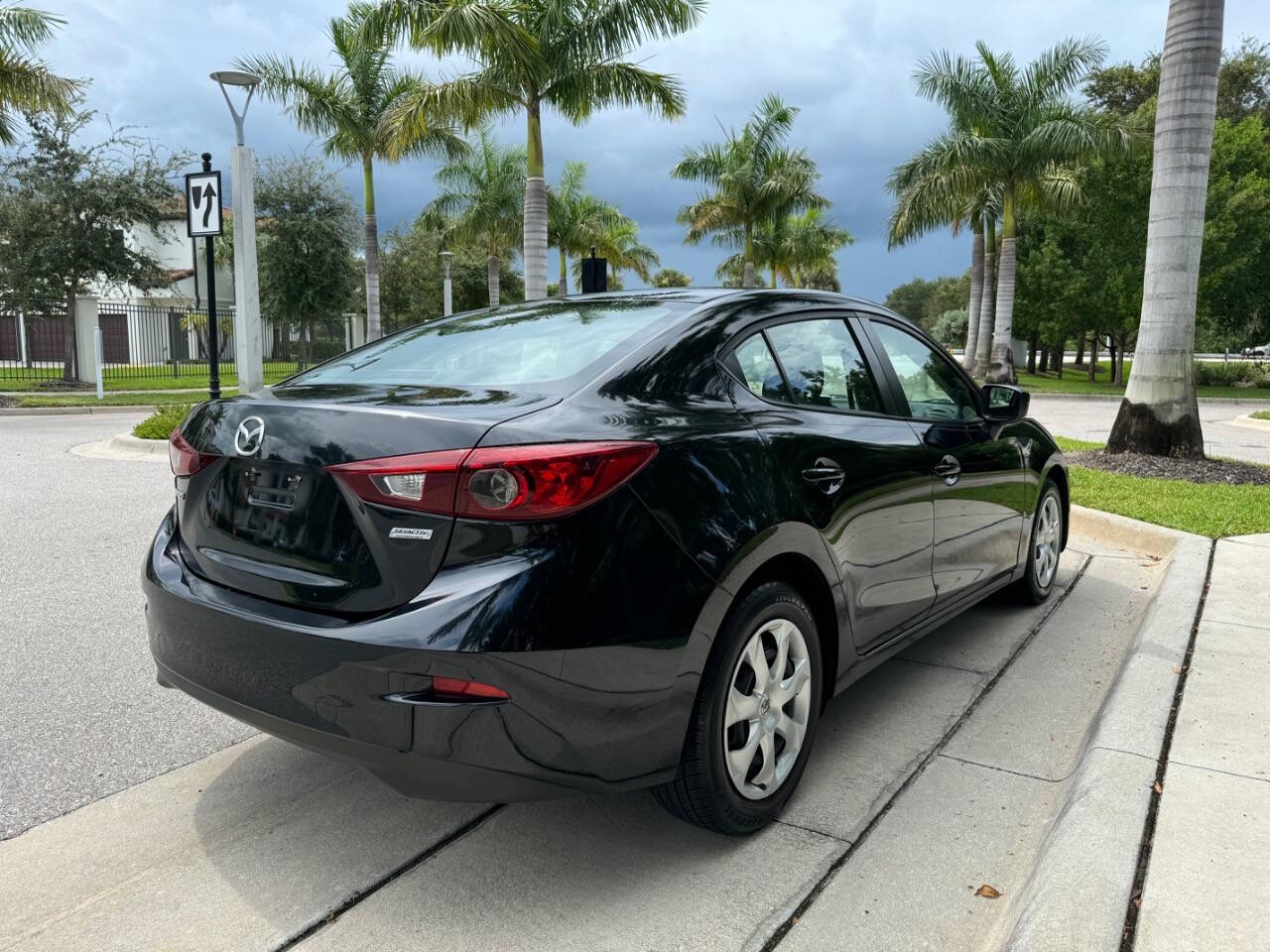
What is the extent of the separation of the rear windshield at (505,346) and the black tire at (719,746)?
0.85 m

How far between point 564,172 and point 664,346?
36.0 metres

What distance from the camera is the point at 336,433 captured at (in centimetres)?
243

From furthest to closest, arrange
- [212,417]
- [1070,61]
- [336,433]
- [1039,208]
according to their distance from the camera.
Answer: [1039,208] < [1070,61] < [212,417] < [336,433]

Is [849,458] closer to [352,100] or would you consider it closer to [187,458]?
[187,458]

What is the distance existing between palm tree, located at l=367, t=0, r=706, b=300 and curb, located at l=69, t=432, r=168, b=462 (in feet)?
23.5

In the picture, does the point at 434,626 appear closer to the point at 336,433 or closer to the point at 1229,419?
the point at 336,433

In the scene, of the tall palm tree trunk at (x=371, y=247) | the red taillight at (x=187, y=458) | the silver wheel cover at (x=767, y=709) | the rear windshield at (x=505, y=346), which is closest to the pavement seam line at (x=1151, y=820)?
Result: the silver wheel cover at (x=767, y=709)

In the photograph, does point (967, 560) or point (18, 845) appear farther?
point (967, 560)

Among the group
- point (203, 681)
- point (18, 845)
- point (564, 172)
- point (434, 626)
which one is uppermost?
point (564, 172)

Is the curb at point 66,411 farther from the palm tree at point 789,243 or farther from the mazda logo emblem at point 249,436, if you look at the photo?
the palm tree at point 789,243

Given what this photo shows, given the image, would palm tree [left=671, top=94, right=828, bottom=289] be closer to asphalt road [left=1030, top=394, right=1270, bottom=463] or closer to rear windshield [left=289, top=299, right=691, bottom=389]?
asphalt road [left=1030, top=394, right=1270, bottom=463]

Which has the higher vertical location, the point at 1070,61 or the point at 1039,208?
the point at 1070,61

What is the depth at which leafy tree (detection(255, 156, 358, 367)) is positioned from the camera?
33031 millimetres

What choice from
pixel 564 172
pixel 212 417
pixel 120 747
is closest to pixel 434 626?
pixel 212 417
